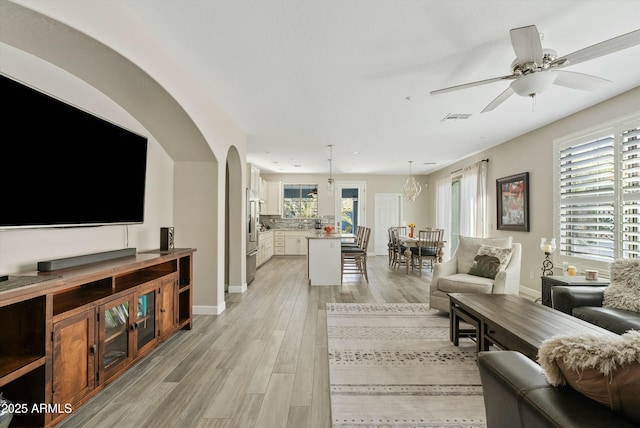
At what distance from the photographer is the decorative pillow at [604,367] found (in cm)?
79

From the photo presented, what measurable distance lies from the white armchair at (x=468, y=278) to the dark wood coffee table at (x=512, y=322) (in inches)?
21.0

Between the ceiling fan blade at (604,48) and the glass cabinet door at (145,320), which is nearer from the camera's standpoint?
the ceiling fan blade at (604,48)

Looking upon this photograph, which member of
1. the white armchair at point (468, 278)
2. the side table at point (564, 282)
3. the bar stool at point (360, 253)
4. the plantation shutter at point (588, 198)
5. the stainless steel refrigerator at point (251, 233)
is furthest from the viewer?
the bar stool at point (360, 253)

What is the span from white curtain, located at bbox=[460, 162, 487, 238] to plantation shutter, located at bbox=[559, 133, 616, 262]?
1.90m

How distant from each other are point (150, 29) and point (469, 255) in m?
4.18

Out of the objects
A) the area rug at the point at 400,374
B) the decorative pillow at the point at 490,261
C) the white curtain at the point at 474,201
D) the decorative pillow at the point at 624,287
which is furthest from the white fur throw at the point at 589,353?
the white curtain at the point at 474,201

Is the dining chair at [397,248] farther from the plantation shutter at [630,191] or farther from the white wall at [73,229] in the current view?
the white wall at [73,229]

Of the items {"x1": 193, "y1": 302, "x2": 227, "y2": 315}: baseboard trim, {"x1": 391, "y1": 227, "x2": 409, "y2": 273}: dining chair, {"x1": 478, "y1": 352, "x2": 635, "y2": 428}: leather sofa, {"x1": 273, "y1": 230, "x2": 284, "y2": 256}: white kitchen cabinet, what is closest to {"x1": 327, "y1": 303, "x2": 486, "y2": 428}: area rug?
{"x1": 478, "y1": 352, "x2": 635, "y2": 428}: leather sofa

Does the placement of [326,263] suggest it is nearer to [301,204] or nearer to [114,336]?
[114,336]

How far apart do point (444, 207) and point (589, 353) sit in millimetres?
8176

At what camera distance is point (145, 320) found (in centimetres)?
255

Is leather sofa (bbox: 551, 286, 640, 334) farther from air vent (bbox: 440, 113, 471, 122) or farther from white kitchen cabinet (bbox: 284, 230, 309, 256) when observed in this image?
white kitchen cabinet (bbox: 284, 230, 309, 256)

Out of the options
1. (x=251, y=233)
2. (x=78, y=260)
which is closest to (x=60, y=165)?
(x=78, y=260)

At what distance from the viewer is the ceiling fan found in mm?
1788
